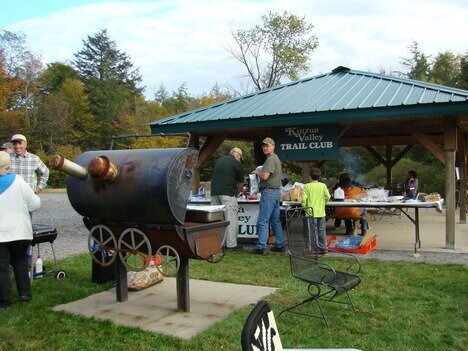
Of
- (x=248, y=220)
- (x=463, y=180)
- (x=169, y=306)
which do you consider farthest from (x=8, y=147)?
(x=463, y=180)

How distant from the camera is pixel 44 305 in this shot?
567cm

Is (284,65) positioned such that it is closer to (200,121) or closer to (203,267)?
(200,121)

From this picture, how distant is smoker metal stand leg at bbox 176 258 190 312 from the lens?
5242mm

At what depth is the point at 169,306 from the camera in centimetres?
557

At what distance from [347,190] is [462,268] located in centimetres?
356

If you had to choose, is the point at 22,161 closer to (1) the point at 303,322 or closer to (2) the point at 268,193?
(2) the point at 268,193

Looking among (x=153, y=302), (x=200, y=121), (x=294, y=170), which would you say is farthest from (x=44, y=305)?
(x=294, y=170)

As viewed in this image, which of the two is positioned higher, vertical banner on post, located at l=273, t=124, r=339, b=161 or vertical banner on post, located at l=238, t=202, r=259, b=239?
vertical banner on post, located at l=273, t=124, r=339, b=161

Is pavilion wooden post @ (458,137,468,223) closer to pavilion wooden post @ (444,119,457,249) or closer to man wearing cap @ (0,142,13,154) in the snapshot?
pavilion wooden post @ (444,119,457,249)

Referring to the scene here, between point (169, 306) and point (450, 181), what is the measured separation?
596 centimetres

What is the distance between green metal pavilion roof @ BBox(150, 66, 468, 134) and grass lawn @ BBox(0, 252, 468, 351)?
313 centimetres

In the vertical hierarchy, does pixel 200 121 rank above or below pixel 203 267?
above

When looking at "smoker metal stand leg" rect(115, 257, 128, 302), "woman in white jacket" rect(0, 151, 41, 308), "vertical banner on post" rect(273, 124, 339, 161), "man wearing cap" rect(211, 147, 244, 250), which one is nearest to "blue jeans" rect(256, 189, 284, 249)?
"man wearing cap" rect(211, 147, 244, 250)

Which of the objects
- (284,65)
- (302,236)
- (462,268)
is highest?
(284,65)
